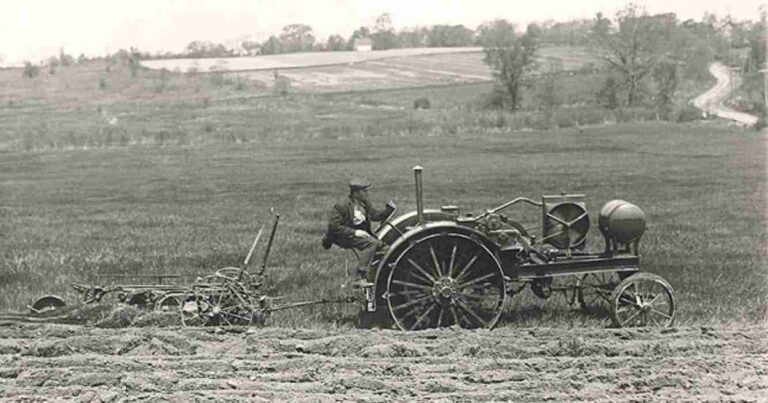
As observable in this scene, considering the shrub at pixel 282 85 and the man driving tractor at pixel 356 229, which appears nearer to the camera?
the man driving tractor at pixel 356 229

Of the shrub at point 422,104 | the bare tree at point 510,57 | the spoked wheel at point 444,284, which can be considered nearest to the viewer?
the spoked wheel at point 444,284

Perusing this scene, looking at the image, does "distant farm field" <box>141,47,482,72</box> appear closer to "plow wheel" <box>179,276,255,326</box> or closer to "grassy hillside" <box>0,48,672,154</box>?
"grassy hillside" <box>0,48,672,154</box>

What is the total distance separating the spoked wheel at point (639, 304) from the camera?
8820 millimetres

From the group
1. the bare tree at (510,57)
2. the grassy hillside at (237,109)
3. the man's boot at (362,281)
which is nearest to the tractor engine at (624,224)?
the man's boot at (362,281)

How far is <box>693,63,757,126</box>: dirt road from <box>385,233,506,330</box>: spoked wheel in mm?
41851

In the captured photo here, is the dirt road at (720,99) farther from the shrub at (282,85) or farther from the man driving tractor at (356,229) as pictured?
the man driving tractor at (356,229)

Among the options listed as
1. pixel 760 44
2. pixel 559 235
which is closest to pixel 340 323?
pixel 559 235

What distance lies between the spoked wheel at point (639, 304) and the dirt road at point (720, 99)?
4073cm

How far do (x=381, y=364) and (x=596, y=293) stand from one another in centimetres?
334

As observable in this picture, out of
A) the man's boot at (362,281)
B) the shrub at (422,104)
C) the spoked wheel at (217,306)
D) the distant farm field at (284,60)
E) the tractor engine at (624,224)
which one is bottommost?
the shrub at (422,104)

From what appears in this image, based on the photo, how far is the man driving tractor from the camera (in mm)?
8922

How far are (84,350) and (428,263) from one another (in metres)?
3.43

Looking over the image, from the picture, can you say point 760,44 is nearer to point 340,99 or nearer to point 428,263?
point 340,99

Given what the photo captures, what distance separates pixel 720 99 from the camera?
214 ft
